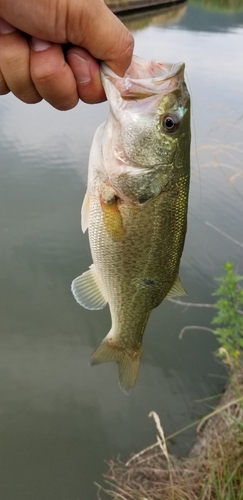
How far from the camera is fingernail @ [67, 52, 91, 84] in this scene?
1431 mm

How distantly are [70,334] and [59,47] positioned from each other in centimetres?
315

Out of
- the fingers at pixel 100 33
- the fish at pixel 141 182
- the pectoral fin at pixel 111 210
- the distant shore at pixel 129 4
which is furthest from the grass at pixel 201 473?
the distant shore at pixel 129 4

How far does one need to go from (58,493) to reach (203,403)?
134cm

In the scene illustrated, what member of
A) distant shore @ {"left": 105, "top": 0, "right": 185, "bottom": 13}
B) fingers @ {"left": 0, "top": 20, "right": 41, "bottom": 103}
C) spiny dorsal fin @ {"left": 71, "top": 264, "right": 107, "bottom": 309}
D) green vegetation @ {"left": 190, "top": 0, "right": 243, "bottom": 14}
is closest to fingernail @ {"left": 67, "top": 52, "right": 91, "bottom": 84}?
fingers @ {"left": 0, "top": 20, "right": 41, "bottom": 103}

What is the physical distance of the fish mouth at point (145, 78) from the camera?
1.47 metres

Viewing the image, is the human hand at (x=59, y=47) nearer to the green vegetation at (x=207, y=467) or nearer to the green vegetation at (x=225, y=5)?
the green vegetation at (x=207, y=467)

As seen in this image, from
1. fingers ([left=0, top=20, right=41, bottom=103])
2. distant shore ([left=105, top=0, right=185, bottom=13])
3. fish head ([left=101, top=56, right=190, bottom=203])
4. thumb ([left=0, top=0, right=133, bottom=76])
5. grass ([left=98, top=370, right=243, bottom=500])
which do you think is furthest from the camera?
distant shore ([left=105, top=0, right=185, bottom=13])

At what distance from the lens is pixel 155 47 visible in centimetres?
1302

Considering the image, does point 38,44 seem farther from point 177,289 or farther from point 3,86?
point 177,289

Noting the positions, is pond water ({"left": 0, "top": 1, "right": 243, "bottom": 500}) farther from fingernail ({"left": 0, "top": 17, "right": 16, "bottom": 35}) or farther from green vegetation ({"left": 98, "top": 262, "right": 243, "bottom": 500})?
fingernail ({"left": 0, "top": 17, "right": 16, "bottom": 35})

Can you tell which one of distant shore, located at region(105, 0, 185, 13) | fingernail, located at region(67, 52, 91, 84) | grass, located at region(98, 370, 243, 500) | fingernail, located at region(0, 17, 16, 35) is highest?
fingernail, located at region(0, 17, 16, 35)

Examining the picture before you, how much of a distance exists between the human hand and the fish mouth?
3 centimetres

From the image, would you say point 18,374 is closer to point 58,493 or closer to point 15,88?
point 58,493

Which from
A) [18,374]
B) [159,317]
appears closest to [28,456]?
[18,374]
